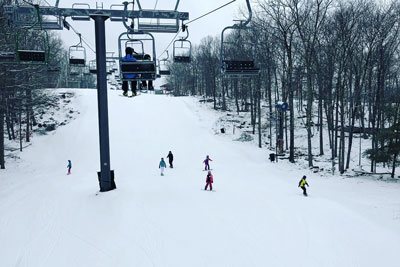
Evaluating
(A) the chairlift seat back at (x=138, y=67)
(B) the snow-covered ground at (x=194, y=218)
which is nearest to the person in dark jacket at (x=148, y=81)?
(A) the chairlift seat back at (x=138, y=67)

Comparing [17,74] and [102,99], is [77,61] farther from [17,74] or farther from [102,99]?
[17,74]

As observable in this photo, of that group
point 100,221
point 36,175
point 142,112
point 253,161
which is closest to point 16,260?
point 100,221

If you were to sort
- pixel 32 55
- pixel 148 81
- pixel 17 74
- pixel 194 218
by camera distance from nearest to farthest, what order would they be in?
pixel 32 55, pixel 194 218, pixel 148 81, pixel 17 74

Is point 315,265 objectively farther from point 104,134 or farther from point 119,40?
point 104,134

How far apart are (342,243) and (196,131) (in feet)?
93.1

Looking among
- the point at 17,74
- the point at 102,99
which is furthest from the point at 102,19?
the point at 17,74

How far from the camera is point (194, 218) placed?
10.7 m

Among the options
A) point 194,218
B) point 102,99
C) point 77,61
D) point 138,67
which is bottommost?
point 194,218

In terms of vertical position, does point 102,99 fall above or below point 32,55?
below

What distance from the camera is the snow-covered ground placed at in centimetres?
820

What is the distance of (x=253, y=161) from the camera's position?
25.9m

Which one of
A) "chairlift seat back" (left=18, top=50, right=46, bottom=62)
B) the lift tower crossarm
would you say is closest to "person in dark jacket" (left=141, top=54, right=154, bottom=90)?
the lift tower crossarm

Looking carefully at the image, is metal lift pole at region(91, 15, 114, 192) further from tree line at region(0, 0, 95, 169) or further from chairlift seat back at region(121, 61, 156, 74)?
chairlift seat back at region(121, 61, 156, 74)

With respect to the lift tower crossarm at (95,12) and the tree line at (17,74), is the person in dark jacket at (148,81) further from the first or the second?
the tree line at (17,74)
